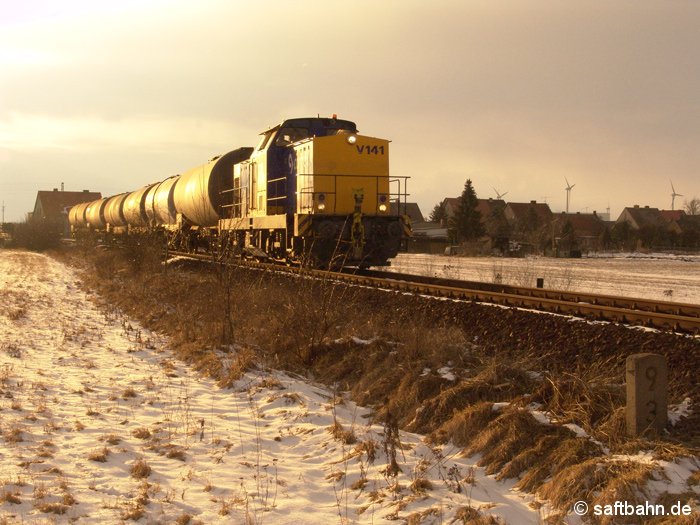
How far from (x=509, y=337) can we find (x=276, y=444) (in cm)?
335

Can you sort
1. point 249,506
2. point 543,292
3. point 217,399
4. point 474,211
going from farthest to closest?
point 474,211 < point 543,292 < point 217,399 < point 249,506

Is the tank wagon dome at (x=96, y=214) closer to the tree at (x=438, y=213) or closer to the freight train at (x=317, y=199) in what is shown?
the freight train at (x=317, y=199)

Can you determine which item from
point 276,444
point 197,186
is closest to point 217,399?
point 276,444

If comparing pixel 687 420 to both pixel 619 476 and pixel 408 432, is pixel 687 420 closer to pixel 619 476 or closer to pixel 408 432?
pixel 619 476

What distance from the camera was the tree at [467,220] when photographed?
5919 cm

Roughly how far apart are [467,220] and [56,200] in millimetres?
73598

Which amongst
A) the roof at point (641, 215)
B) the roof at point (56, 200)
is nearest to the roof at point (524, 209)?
the roof at point (641, 215)

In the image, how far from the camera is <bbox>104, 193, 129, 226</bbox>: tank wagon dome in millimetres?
34938

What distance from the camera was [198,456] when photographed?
19.7 ft

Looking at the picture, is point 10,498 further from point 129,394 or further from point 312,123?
point 312,123

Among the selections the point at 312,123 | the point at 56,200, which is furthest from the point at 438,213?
the point at 312,123

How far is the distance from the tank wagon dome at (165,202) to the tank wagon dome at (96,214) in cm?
1360

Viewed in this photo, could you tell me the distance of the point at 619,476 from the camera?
4.13 metres

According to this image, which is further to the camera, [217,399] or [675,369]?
[217,399]
